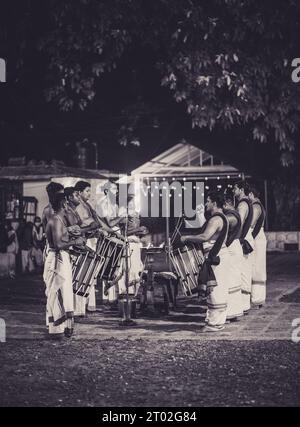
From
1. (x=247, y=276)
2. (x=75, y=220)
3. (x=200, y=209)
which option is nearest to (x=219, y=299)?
(x=247, y=276)

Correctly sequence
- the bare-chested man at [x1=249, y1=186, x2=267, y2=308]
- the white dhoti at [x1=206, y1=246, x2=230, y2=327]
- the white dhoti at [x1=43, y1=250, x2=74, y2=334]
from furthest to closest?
the bare-chested man at [x1=249, y1=186, x2=267, y2=308] → the white dhoti at [x1=206, y1=246, x2=230, y2=327] → the white dhoti at [x1=43, y1=250, x2=74, y2=334]

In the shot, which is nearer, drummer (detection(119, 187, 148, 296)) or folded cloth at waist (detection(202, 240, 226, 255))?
folded cloth at waist (detection(202, 240, 226, 255))

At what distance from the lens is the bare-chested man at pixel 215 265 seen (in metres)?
9.73

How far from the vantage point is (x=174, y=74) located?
12.4m

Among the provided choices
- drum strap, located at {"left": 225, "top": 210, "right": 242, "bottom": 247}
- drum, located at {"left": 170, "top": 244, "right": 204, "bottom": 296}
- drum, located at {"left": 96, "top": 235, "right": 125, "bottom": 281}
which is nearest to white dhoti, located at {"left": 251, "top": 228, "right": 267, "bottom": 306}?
drum, located at {"left": 170, "top": 244, "right": 204, "bottom": 296}

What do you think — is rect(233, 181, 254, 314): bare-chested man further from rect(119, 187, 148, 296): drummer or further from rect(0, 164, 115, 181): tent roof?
rect(0, 164, 115, 181): tent roof

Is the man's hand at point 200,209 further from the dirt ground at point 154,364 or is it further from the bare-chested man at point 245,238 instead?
the dirt ground at point 154,364

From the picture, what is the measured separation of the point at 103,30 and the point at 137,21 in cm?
61

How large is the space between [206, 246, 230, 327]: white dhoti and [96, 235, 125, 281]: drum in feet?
5.17

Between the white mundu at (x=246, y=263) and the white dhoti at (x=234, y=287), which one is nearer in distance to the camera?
the white dhoti at (x=234, y=287)

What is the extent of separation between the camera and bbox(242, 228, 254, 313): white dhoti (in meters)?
11.2

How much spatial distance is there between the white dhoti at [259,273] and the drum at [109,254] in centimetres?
254

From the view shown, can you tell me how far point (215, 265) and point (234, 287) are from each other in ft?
2.33

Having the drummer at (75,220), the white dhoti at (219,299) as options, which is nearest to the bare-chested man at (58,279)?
the drummer at (75,220)
